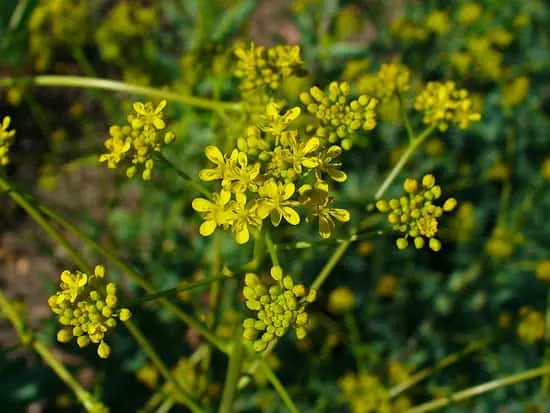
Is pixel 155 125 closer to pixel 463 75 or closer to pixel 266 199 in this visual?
pixel 266 199

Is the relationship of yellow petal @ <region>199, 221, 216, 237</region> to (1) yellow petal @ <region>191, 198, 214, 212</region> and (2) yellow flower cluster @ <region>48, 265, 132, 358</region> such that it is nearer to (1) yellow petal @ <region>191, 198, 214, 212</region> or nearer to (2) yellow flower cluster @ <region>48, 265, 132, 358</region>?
(1) yellow petal @ <region>191, 198, 214, 212</region>

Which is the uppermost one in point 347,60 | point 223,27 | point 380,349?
point 223,27

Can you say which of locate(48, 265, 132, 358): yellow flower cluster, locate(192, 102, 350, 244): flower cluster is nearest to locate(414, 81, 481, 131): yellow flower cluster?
locate(192, 102, 350, 244): flower cluster

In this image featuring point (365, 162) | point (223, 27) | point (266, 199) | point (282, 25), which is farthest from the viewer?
point (282, 25)

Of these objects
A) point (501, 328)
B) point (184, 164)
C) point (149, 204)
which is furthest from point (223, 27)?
point (501, 328)

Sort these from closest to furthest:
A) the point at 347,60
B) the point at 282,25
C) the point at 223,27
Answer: the point at 223,27
the point at 347,60
the point at 282,25

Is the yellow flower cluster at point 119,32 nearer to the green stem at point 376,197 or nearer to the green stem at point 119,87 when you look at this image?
the green stem at point 119,87
